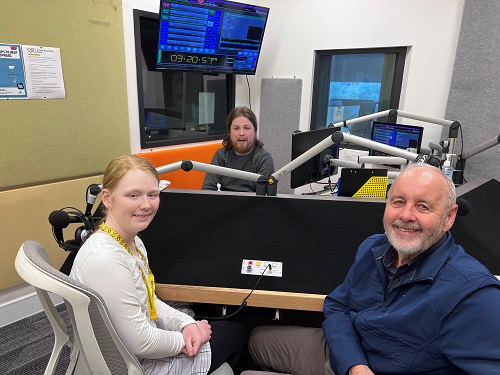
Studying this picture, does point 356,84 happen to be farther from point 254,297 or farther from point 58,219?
point 58,219

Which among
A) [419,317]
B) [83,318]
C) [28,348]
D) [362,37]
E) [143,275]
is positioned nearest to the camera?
[83,318]

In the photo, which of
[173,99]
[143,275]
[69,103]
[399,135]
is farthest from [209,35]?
[143,275]

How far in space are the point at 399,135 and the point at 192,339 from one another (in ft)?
7.05

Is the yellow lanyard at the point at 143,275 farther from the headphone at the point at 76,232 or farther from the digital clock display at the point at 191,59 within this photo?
the digital clock display at the point at 191,59

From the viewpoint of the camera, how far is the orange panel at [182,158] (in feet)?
9.52

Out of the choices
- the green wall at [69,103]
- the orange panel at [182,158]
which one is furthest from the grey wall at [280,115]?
the green wall at [69,103]

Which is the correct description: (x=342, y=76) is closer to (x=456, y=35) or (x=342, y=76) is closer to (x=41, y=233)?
(x=456, y=35)

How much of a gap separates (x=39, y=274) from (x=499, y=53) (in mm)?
3135

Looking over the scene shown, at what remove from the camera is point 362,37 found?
126 inches

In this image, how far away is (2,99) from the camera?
1.98 meters

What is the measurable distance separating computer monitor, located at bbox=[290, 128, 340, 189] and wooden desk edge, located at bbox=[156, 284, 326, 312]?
0.81m

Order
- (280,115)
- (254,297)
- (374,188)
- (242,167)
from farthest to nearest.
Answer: (280,115), (242,167), (374,188), (254,297)

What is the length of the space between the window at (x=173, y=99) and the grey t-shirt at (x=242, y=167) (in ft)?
3.03

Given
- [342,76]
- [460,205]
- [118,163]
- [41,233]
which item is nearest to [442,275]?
[460,205]
